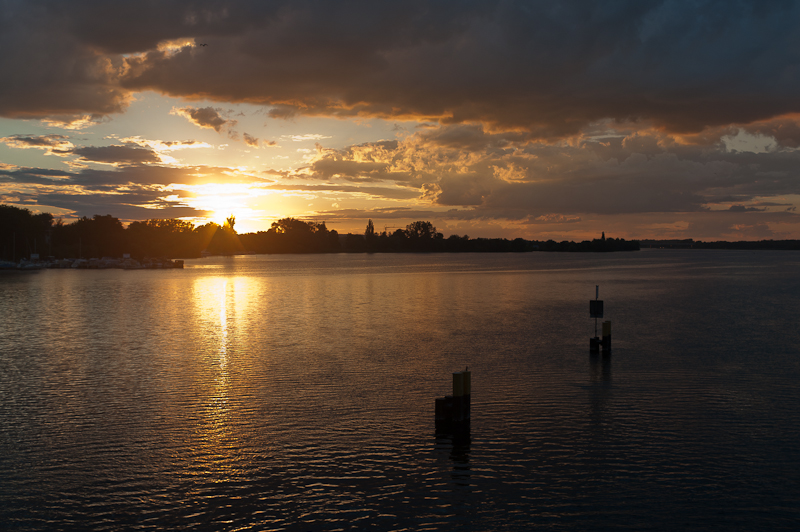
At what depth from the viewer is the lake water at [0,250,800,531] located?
1253 centimetres

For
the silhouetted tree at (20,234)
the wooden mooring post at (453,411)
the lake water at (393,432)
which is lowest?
Result: the lake water at (393,432)

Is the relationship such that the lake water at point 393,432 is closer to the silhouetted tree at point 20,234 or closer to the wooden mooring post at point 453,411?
the wooden mooring post at point 453,411

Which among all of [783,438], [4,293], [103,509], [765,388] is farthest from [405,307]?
[4,293]

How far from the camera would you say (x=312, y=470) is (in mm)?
14617

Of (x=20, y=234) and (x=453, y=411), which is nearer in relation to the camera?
(x=453, y=411)

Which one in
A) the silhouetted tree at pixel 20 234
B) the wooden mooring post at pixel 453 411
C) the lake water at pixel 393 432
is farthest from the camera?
the silhouetted tree at pixel 20 234

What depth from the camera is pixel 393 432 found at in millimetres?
17578

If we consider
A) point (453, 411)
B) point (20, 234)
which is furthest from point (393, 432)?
point (20, 234)

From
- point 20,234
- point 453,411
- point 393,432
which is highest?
point 20,234

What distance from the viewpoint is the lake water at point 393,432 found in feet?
41.1

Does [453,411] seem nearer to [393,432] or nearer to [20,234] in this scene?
[393,432]

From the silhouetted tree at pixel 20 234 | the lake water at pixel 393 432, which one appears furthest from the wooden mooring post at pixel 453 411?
the silhouetted tree at pixel 20 234

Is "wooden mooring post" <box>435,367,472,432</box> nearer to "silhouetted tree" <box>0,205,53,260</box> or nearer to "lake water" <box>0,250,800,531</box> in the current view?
"lake water" <box>0,250,800,531</box>

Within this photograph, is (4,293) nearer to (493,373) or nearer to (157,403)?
(157,403)
